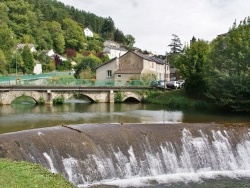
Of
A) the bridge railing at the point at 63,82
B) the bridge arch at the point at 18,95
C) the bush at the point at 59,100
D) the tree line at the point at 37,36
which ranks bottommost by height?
the bush at the point at 59,100

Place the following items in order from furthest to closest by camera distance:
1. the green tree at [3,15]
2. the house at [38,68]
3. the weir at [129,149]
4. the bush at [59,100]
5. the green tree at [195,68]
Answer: the green tree at [3,15], the house at [38,68], the bush at [59,100], the green tree at [195,68], the weir at [129,149]

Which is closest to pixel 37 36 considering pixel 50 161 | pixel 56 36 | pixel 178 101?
pixel 56 36

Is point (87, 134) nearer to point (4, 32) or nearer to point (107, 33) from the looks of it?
point (4, 32)

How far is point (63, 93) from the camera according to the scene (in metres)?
49.1

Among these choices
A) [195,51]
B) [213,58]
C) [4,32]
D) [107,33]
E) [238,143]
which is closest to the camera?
[238,143]

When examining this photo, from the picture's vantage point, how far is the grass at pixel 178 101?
42.6 m

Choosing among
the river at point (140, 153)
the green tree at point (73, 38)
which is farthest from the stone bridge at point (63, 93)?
the green tree at point (73, 38)

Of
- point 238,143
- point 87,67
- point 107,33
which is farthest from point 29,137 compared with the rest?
point 107,33

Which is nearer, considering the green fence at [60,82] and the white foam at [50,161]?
the white foam at [50,161]

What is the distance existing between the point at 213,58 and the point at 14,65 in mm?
53764

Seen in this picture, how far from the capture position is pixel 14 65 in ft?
269

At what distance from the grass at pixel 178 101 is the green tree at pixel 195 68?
136 centimetres

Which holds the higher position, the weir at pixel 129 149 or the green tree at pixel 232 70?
the green tree at pixel 232 70

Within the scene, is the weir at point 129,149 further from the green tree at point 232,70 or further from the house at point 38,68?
the house at point 38,68
